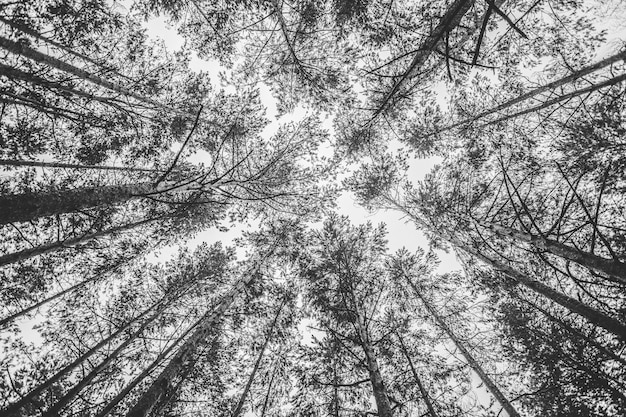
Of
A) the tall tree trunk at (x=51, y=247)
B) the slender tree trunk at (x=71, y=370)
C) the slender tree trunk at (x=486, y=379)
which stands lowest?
the slender tree trunk at (x=71, y=370)

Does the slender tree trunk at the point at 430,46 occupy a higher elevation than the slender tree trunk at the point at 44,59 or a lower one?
lower

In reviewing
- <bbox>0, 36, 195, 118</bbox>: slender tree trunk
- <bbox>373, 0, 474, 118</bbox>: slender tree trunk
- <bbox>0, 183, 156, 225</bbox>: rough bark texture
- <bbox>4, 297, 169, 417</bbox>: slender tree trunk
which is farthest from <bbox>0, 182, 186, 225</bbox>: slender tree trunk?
<bbox>0, 36, 195, 118</bbox>: slender tree trunk

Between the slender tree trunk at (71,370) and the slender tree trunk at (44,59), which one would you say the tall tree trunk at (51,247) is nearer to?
the slender tree trunk at (71,370)

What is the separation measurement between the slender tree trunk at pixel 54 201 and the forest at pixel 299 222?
0.25m

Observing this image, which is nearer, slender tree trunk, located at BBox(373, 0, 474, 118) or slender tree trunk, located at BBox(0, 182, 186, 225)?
slender tree trunk, located at BBox(373, 0, 474, 118)

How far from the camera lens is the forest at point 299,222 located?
20.2 feet

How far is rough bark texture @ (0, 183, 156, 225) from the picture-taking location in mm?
3071

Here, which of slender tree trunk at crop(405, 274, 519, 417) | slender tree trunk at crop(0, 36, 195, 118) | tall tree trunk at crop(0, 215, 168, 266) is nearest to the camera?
slender tree trunk at crop(0, 36, 195, 118)

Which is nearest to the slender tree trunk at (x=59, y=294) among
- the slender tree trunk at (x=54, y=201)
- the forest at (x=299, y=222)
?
the forest at (x=299, y=222)

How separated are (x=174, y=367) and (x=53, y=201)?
402 centimetres

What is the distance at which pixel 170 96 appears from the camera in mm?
8344

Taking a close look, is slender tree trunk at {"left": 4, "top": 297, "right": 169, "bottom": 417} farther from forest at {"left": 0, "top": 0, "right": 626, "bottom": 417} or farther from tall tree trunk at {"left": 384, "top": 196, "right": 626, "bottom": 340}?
tall tree trunk at {"left": 384, "top": 196, "right": 626, "bottom": 340}

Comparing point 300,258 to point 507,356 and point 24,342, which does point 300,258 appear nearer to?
point 507,356

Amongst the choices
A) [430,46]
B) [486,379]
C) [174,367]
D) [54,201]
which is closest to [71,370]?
[174,367]
